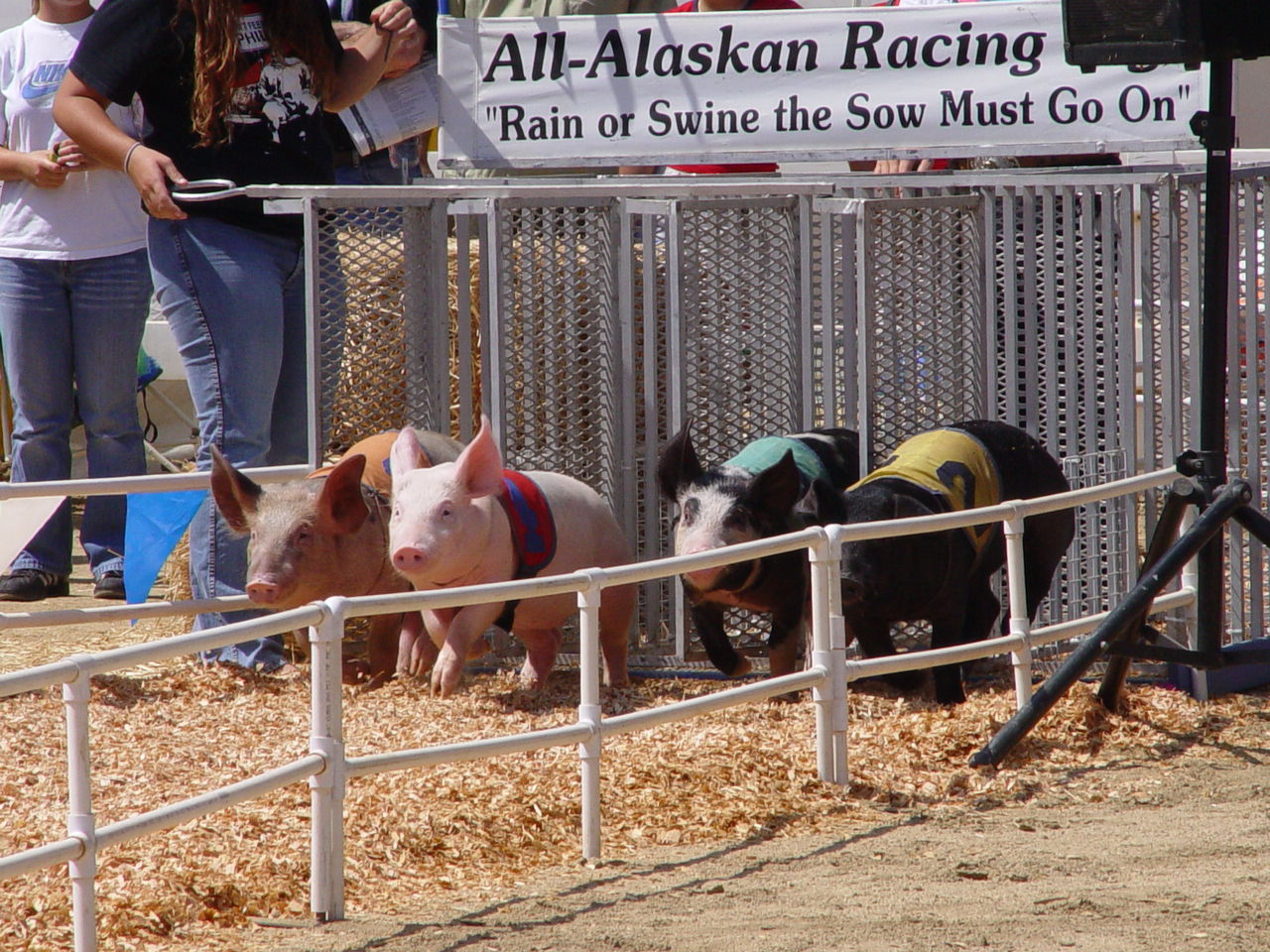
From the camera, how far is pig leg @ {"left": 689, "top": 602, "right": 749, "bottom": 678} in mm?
5559

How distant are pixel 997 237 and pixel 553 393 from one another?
158 centimetres

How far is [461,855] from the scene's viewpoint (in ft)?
13.3

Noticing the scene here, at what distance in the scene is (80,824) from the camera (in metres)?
3.25

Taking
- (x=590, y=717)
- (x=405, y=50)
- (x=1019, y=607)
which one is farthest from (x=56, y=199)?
(x=1019, y=607)

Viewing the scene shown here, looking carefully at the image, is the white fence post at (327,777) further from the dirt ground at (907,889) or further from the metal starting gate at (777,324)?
the metal starting gate at (777,324)

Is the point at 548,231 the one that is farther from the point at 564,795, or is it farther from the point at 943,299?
the point at 564,795

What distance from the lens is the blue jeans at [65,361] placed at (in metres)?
6.86

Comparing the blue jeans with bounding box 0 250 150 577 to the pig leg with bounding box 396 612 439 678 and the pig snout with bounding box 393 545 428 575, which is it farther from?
the pig snout with bounding box 393 545 428 575

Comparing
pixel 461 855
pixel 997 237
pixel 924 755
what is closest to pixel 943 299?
pixel 997 237

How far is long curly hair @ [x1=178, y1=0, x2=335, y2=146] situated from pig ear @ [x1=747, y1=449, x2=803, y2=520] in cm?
201

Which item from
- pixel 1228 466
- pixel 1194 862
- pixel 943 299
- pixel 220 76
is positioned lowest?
pixel 1194 862

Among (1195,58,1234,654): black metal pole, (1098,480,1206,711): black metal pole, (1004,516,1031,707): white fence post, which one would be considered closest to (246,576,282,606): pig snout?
(1004,516,1031,707): white fence post

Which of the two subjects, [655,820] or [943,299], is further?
[943,299]

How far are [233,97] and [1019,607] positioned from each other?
2975 mm
